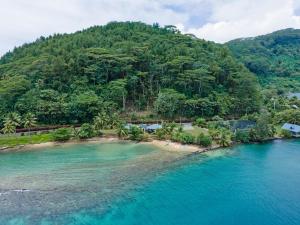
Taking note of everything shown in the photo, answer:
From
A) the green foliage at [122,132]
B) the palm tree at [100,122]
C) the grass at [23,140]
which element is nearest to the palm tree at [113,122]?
the palm tree at [100,122]

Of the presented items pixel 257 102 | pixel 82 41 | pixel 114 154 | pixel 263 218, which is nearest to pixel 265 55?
pixel 257 102

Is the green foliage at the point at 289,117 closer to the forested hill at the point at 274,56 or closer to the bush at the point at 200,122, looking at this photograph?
the bush at the point at 200,122

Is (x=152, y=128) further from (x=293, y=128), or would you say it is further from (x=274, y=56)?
(x=274, y=56)

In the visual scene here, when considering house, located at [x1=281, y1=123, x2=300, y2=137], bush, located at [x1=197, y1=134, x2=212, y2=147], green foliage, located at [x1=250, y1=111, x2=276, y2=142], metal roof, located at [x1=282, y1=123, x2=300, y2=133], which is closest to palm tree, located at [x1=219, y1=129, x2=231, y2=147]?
bush, located at [x1=197, y1=134, x2=212, y2=147]

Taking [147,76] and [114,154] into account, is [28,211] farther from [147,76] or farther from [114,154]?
[147,76]

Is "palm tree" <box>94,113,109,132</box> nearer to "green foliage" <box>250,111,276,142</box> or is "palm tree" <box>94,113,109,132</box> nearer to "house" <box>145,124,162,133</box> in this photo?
"house" <box>145,124,162,133</box>
